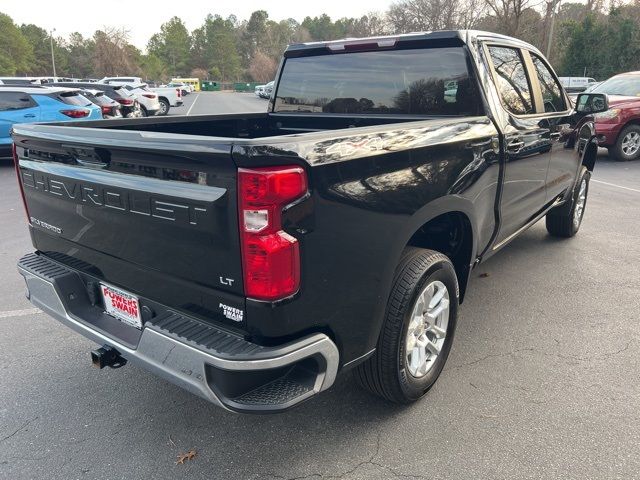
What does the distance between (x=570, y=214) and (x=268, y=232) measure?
484cm

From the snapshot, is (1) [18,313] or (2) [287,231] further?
(1) [18,313]

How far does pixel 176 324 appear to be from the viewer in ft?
7.20

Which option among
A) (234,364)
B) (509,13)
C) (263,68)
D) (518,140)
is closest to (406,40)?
(518,140)

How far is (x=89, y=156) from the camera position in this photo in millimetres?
2391

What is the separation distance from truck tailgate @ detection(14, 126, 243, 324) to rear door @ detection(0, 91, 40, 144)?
956 cm

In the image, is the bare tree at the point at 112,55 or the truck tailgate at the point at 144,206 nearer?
the truck tailgate at the point at 144,206

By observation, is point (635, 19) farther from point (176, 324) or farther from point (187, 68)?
point (187, 68)

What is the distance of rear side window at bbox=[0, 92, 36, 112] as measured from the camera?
1107 centimetres

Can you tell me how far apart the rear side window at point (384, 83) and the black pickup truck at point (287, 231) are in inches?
0.5

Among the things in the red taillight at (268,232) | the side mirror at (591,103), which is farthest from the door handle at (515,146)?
the red taillight at (268,232)

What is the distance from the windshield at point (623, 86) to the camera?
37.8 ft

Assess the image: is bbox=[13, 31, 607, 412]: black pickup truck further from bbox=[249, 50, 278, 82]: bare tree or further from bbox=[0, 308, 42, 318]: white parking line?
bbox=[249, 50, 278, 82]: bare tree

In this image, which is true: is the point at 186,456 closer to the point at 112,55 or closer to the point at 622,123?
the point at 622,123

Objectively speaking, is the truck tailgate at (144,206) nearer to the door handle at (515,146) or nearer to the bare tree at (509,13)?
the door handle at (515,146)
